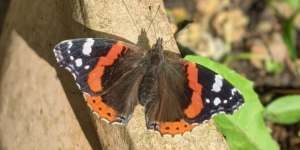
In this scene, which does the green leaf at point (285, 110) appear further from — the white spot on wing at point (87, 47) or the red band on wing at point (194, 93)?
the white spot on wing at point (87, 47)

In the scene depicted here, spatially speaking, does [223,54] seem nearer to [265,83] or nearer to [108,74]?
[265,83]

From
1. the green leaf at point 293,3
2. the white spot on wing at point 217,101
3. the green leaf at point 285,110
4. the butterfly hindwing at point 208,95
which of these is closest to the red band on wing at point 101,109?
the butterfly hindwing at point 208,95

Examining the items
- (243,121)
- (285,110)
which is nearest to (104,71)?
(243,121)

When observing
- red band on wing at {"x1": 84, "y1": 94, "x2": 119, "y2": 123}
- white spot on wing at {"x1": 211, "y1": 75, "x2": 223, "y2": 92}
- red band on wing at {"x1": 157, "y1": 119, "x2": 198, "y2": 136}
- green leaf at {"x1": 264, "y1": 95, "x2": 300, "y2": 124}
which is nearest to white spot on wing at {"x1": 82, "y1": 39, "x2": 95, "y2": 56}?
red band on wing at {"x1": 84, "y1": 94, "x2": 119, "y2": 123}

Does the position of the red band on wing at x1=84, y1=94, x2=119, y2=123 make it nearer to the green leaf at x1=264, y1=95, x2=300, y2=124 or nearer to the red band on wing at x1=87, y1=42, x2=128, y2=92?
the red band on wing at x1=87, y1=42, x2=128, y2=92

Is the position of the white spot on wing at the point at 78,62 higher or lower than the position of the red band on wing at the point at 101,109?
higher

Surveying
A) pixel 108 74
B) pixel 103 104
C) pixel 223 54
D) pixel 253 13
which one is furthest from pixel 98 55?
pixel 253 13
